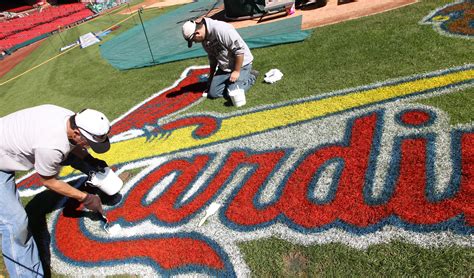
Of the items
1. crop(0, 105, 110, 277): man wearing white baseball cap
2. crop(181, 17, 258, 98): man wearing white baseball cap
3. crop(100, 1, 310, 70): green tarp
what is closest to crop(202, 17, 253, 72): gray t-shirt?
crop(181, 17, 258, 98): man wearing white baseball cap

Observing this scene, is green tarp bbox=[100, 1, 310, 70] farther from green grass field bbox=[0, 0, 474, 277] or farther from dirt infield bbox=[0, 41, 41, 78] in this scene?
dirt infield bbox=[0, 41, 41, 78]

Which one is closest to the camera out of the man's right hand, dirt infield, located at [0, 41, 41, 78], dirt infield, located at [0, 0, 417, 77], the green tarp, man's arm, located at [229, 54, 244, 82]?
the man's right hand

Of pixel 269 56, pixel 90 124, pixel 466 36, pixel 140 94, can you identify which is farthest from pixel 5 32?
pixel 466 36

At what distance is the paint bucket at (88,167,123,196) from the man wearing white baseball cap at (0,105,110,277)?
22.6 inches

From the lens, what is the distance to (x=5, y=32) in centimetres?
2928

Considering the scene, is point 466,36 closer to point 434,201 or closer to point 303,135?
point 303,135

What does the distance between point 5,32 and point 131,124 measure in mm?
29560

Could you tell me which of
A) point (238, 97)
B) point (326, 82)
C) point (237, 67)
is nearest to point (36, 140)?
point (238, 97)

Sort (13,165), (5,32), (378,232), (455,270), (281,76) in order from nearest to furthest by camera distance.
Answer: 1. (455,270)
2. (378,232)
3. (13,165)
4. (281,76)
5. (5,32)

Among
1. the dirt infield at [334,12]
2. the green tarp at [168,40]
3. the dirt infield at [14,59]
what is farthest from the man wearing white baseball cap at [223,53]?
the dirt infield at [14,59]

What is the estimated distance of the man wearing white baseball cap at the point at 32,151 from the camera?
407 cm

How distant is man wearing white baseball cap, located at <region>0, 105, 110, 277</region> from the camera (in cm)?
407

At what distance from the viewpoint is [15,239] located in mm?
4270

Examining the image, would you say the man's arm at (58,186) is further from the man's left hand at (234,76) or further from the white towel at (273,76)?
the white towel at (273,76)
